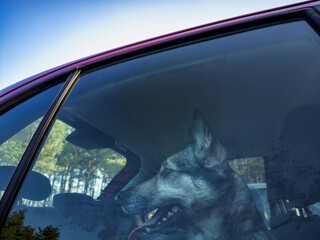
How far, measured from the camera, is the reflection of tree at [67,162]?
984 millimetres

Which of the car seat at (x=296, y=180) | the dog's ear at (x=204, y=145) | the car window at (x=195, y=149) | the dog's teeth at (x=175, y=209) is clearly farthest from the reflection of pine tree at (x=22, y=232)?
the car seat at (x=296, y=180)

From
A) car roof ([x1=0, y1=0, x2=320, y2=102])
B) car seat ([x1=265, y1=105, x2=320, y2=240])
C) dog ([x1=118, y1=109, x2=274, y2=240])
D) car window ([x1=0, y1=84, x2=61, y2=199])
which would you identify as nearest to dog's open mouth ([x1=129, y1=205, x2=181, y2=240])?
dog ([x1=118, y1=109, x2=274, y2=240])

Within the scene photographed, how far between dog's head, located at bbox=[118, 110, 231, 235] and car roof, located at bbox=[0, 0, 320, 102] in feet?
1.97

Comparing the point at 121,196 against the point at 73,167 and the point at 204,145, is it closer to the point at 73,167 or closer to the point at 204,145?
the point at 73,167

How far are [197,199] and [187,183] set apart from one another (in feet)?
0.23

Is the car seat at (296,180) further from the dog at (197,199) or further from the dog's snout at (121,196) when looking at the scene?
the dog's snout at (121,196)

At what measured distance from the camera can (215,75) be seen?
118cm

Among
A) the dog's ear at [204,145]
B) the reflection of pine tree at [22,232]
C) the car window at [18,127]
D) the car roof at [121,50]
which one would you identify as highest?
the car roof at [121,50]

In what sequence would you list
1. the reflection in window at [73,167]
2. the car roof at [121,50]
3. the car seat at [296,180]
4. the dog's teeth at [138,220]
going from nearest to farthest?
the car seat at [296,180], the dog's teeth at [138,220], the reflection in window at [73,167], the car roof at [121,50]

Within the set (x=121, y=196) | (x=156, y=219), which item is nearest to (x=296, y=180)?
(x=156, y=219)

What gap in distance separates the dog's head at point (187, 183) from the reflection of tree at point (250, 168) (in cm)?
3

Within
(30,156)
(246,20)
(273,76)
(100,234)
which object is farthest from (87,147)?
(246,20)

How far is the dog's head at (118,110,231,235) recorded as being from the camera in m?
0.88

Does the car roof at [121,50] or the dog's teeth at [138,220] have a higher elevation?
the car roof at [121,50]
